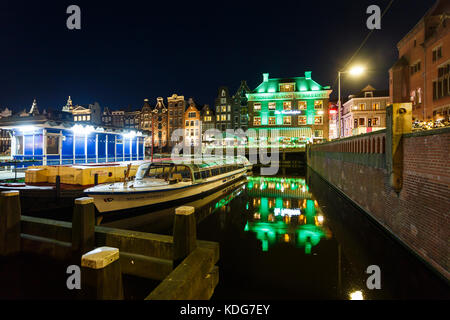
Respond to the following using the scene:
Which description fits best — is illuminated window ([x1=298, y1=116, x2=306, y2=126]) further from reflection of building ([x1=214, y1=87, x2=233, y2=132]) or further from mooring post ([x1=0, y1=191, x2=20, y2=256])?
mooring post ([x1=0, y1=191, x2=20, y2=256])

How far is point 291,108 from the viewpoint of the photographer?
55.2 metres

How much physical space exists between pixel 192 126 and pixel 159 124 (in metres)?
13.3

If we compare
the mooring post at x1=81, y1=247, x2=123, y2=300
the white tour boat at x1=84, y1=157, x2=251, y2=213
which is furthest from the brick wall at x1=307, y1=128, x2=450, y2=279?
the white tour boat at x1=84, y1=157, x2=251, y2=213

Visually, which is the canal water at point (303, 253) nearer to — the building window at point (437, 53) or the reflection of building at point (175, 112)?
the building window at point (437, 53)

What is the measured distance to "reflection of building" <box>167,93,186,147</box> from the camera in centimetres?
7112

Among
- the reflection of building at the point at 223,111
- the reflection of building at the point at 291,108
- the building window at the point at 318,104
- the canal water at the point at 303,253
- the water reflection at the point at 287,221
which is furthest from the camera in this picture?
the reflection of building at the point at 223,111

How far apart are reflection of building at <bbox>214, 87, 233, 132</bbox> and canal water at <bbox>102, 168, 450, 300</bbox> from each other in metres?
50.7

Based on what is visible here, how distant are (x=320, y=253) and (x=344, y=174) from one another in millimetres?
9994

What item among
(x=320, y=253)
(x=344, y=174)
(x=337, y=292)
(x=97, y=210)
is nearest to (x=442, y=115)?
(x=344, y=174)

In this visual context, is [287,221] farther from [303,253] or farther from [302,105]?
[302,105]

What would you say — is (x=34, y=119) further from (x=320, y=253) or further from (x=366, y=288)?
(x=366, y=288)

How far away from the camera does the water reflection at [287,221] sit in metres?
9.48

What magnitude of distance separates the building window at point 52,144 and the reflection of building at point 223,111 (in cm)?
4787

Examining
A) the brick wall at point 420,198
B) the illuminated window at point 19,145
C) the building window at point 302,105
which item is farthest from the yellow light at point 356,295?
the building window at point 302,105
